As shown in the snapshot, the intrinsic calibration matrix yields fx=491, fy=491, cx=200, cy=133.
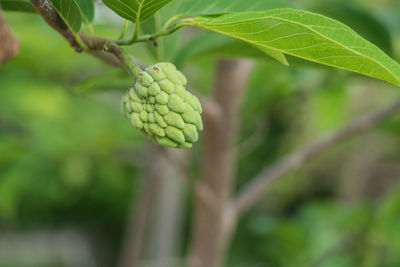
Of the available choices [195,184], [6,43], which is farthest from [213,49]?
[195,184]

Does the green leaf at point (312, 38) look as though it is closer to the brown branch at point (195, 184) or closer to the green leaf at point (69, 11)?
the green leaf at point (69, 11)

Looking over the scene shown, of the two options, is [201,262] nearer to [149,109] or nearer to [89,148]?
[149,109]

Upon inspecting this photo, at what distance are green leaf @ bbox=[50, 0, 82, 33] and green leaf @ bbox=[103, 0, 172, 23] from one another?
0.03 metres

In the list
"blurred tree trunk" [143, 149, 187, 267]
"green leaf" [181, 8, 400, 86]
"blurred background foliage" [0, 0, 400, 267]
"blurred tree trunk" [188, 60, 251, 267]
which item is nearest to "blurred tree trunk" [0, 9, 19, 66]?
"blurred background foliage" [0, 0, 400, 267]

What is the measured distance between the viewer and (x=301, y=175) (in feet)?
14.5

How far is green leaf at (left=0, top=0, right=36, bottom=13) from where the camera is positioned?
0.54 m

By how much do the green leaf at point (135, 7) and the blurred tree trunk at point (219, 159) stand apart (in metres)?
0.54

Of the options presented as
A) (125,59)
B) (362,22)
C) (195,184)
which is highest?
(362,22)

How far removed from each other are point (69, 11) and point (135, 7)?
0.06m

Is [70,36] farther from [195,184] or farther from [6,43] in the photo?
[195,184]

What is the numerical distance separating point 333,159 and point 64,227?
101 inches

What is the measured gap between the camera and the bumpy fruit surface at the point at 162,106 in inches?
16.8

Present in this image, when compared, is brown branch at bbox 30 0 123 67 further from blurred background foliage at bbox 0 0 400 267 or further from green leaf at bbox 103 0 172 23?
blurred background foliage at bbox 0 0 400 267

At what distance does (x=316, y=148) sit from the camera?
1.14 metres
